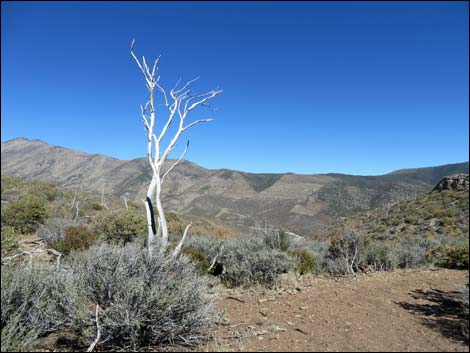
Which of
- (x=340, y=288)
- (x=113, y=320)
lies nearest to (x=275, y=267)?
(x=340, y=288)

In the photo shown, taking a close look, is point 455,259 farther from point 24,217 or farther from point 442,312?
point 24,217

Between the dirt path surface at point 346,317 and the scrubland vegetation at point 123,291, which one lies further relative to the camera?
the dirt path surface at point 346,317

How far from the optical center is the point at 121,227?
11117 mm

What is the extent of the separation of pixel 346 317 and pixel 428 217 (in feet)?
74.9

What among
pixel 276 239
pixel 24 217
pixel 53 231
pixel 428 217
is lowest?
pixel 428 217

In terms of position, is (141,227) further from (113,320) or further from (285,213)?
(285,213)

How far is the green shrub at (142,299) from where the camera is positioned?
3.69 m

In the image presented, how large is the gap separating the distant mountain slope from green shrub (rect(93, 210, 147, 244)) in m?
4.71

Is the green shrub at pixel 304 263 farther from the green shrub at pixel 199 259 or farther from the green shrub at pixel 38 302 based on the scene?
the green shrub at pixel 38 302

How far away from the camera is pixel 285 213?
4809 centimetres

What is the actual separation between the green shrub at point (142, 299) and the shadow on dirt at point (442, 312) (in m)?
3.22

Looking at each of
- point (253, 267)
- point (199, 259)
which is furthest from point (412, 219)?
point (199, 259)

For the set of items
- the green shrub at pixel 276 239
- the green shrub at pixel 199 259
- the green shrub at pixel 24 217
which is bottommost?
the green shrub at pixel 199 259

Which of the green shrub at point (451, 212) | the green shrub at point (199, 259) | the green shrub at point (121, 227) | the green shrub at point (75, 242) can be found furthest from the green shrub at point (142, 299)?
the green shrub at point (451, 212)
